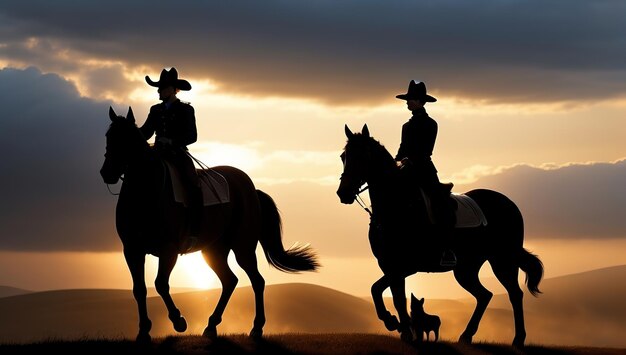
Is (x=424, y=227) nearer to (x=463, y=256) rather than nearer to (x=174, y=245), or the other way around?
(x=463, y=256)

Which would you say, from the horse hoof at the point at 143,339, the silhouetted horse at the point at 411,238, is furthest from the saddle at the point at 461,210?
the horse hoof at the point at 143,339

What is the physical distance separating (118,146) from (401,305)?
227 inches

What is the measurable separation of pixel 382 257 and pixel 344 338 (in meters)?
1.68

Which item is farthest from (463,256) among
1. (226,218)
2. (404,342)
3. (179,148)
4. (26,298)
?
(26,298)

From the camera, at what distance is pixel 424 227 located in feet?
61.3

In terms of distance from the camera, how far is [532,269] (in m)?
21.3

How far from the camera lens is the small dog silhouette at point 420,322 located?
1809 cm

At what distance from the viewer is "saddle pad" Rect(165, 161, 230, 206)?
59.6 ft

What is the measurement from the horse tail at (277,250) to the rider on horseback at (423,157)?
3428mm

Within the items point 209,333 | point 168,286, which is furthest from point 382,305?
point 168,286

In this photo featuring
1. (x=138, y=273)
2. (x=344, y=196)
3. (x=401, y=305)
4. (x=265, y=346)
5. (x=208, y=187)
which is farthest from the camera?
(x=208, y=187)

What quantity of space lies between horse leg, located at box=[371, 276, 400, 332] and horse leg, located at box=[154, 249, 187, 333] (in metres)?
3.41

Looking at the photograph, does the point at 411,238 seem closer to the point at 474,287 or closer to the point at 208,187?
the point at 474,287

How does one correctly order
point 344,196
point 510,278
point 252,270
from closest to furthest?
point 344,196, point 252,270, point 510,278
